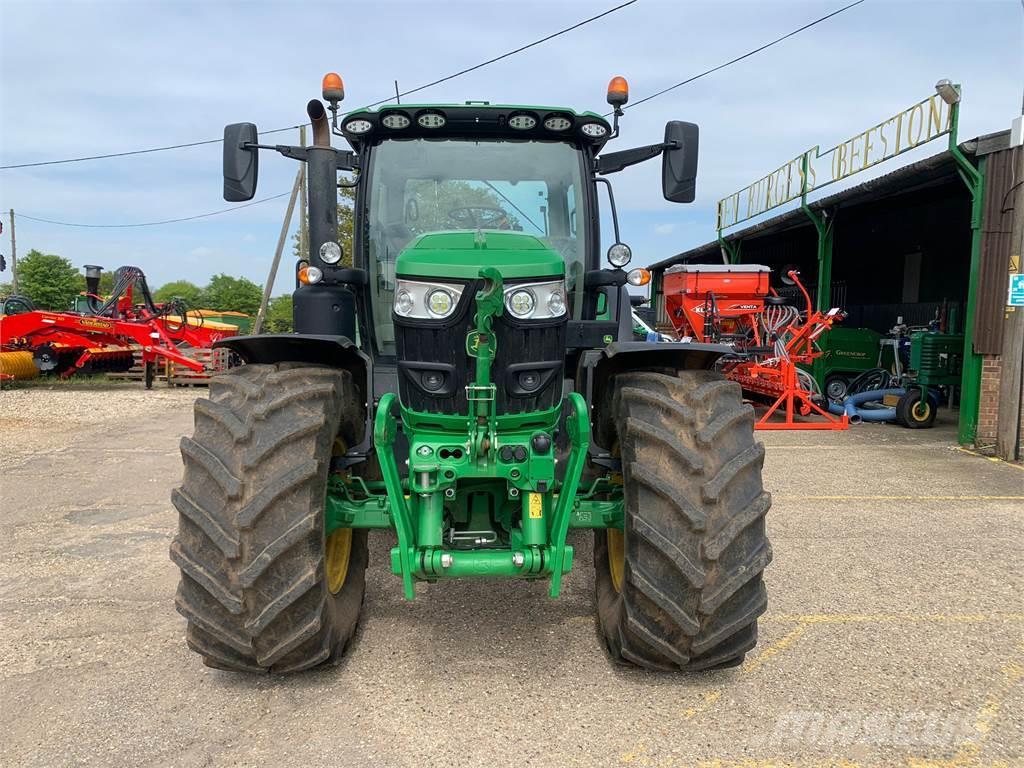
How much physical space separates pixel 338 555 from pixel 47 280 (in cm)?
4672

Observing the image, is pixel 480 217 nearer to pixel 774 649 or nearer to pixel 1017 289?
pixel 774 649

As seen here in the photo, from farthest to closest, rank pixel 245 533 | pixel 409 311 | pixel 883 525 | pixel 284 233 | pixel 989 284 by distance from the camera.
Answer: pixel 284 233 < pixel 989 284 < pixel 883 525 < pixel 409 311 < pixel 245 533

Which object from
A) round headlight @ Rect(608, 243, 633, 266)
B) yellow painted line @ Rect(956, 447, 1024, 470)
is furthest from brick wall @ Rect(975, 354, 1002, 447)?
round headlight @ Rect(608, 243, 633, 266)

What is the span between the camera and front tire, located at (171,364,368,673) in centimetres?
268

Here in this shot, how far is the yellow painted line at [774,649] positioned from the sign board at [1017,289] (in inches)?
237

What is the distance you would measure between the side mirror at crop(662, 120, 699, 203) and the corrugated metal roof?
637 centimetres

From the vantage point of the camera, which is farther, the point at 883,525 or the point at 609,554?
the point at 883,525

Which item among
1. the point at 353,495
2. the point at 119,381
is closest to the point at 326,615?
the point at 353,495

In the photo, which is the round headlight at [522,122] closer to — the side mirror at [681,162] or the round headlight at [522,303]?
the side mirror at [681,162]

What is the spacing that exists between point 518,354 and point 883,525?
12.9 ft

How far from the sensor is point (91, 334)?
15.0 metres

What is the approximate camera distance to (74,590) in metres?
4.14

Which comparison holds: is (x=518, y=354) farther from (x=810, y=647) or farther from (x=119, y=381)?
(x=119, y=381)

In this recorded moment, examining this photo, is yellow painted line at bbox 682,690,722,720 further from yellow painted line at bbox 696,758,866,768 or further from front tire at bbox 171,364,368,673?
front tire at bbox 171,364,368,673
